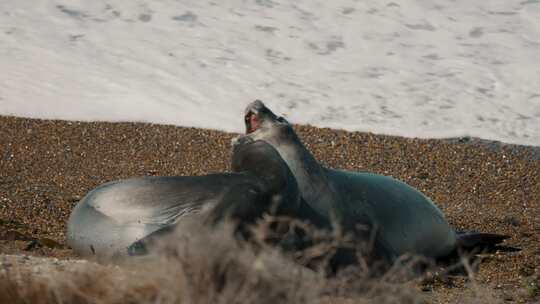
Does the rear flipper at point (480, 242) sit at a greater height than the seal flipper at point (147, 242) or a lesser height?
lesser

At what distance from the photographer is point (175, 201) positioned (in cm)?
473

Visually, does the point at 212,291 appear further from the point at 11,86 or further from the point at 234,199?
the point at 11,86

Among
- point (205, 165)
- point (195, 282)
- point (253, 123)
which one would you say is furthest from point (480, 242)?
point (195, 282)

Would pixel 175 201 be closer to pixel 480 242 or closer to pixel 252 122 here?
pixel 252 122

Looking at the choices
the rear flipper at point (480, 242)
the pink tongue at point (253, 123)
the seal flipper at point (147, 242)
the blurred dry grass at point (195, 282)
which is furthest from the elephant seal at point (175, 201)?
the rear flipper at point (480, 242)

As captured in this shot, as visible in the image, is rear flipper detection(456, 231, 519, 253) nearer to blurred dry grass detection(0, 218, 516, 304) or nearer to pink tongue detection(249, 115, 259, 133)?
pink tongue detection(249, 115, 259, 133)

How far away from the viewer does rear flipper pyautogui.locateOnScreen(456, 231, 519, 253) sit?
5480mm

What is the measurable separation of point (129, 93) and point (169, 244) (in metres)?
6.14

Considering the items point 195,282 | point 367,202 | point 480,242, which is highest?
point 195,282

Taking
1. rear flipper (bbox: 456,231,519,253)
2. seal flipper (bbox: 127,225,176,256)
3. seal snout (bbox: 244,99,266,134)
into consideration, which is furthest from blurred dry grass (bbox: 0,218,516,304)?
rear flipper (bbox: 456,231,519,253)

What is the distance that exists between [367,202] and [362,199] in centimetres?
3

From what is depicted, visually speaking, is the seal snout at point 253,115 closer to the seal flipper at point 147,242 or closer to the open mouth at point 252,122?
the open mouth at point 252,122

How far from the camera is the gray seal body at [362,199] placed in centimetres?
498

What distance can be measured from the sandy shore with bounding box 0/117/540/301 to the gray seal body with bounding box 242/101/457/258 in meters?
0.38
